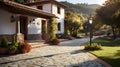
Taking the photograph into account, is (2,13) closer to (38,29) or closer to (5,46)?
(5,46)

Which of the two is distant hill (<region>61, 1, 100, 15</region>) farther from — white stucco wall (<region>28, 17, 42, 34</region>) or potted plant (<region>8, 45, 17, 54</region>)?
potted plant (<region>8, 45, 17, 54</region>)

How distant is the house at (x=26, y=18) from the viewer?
1644cm

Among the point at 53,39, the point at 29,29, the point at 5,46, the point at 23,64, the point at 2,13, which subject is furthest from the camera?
the point at 29,29

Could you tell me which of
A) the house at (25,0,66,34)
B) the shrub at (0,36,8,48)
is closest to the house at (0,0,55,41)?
the shrub at (0,36,8,48)

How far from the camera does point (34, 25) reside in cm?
2498

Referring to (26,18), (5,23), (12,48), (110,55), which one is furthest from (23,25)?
(110,55)

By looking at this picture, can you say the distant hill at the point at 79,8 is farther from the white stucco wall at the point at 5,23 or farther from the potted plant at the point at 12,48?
the potted plant at the point at 12,48

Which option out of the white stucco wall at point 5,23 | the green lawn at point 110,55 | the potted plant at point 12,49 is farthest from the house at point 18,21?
the green lawn at point 110,55

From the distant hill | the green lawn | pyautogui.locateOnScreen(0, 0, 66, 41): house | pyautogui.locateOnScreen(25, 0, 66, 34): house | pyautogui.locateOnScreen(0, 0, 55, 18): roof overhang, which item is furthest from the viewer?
the distant hill

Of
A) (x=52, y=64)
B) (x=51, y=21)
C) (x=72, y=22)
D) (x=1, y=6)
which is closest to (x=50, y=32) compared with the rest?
(x=51, y=21)

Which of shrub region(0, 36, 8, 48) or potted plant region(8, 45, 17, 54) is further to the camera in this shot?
shrub region(0, 36, 8, 48)

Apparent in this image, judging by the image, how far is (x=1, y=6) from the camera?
1559cm

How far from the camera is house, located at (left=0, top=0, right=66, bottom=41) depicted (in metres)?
16.4

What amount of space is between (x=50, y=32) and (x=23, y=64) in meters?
12.8
